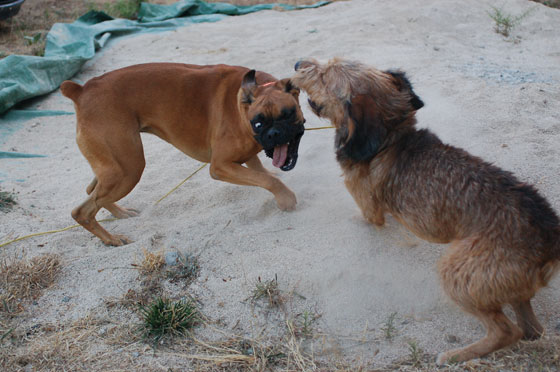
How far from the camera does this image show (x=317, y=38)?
337 inches

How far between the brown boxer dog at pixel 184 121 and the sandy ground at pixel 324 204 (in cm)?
43

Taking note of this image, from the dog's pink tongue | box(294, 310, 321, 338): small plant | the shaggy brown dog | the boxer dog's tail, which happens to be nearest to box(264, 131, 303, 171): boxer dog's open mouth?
the dog's pink tongue

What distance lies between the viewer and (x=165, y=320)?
3330mm

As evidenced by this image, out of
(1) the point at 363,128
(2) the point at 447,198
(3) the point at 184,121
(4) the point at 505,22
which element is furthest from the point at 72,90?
(4) the point at 505,22

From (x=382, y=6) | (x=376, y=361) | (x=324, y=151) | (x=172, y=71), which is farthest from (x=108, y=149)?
(x=382, y=6)

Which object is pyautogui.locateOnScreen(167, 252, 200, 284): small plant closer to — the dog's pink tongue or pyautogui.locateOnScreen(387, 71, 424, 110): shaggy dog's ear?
the dog's pink tongue

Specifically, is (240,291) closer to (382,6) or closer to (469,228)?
(469,228)

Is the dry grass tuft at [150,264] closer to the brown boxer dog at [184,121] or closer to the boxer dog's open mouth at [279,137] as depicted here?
the brown boxer dog at [184,121]

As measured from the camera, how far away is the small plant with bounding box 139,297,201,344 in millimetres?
3322

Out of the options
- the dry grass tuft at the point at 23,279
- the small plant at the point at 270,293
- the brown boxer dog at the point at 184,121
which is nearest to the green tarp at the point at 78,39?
the brown boxer dog at the point at 184,121

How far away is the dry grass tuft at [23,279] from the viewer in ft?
12.2

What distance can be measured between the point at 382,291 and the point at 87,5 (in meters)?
11.4

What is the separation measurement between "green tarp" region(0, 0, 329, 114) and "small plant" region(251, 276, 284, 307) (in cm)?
551

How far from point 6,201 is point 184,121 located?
2.08 meters
